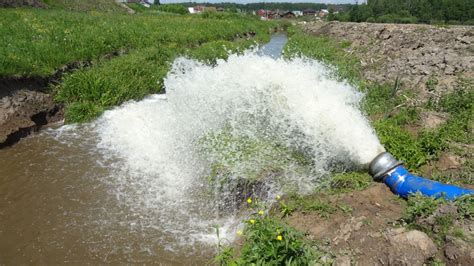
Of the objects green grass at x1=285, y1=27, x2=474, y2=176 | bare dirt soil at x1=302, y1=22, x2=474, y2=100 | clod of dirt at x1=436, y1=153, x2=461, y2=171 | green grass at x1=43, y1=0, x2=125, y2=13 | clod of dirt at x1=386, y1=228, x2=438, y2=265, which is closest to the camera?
clod of dirt at x1=386, y1=228, x2=438, y2=265

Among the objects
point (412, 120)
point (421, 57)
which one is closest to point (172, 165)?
point (412, 120)

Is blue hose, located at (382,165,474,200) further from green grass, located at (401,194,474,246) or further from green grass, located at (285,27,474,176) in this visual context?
green grass, located at (285,27,474,176)

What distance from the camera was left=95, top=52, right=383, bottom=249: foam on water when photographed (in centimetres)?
607

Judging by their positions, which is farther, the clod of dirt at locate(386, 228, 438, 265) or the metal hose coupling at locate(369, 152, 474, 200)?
the metal hose coupling at locate(369, 152, 474, 200)

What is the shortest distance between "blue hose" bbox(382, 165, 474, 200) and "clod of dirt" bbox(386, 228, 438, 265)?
102 cm

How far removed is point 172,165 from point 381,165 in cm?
403

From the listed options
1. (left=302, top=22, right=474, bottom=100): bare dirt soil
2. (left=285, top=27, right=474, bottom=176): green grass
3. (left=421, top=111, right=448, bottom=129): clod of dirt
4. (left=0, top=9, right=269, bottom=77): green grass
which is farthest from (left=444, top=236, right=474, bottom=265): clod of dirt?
(left=0, top=9, right=269, bottom=77): green grass

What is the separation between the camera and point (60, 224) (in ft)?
18.1

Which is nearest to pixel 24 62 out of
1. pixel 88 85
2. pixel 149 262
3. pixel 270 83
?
pixel 88 85

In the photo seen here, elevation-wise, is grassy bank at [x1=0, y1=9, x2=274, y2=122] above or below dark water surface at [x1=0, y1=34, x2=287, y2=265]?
above

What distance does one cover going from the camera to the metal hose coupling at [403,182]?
4943 mm

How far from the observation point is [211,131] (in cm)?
799

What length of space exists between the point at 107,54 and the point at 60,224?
8.86 meters

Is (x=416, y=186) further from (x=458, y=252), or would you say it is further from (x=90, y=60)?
(x=90, y=60)
